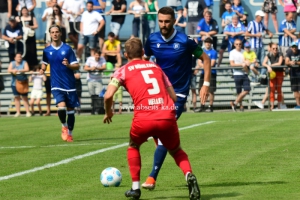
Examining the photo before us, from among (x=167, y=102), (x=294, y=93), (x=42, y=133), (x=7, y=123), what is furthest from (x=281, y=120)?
(x=167, y=102)

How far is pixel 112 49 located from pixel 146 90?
18351mm

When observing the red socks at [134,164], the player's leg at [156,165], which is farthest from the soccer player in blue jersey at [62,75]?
the red socks at [134,164]

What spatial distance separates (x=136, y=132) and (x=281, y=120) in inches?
486

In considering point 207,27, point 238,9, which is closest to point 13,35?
point 207,27

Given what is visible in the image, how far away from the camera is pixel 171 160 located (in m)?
12.7

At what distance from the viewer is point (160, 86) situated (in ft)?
28.7

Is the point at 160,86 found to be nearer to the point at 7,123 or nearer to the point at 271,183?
the point at 271,183

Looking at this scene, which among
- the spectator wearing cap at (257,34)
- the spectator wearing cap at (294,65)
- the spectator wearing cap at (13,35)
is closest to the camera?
the spectator wearing cap at (294,65)

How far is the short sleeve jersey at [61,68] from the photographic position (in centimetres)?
1684

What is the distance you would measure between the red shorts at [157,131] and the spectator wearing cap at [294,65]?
16.5 metres

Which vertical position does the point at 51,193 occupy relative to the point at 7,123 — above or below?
above

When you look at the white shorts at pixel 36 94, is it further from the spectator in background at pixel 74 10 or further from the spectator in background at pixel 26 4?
the spectator in background at pixel 26 4

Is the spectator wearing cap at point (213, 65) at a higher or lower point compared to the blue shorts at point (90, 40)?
lower

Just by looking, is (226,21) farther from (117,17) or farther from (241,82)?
(117,17)
